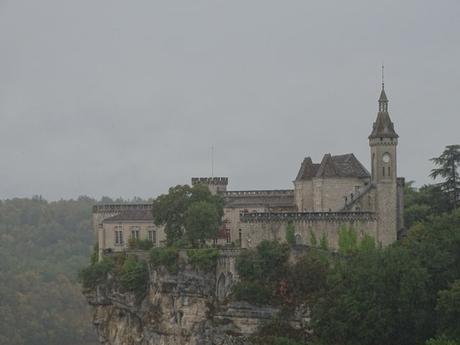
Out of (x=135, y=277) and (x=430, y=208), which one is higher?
(x=430, y=208)

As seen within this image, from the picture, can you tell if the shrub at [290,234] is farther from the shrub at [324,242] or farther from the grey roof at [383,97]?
the grey roof at [383,97]

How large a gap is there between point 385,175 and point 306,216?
6785 mm

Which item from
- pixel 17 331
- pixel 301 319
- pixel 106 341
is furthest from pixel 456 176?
pixel 17 331

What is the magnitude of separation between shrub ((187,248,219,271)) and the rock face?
2.00ft

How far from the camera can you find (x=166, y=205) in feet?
291

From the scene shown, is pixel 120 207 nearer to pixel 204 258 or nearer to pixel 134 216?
pixel 134 216

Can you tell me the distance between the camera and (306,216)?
80188 millimetres

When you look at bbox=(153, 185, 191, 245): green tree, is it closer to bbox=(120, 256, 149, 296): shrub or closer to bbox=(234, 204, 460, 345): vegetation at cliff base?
bbox=(120, 256, 149, 296): shrub

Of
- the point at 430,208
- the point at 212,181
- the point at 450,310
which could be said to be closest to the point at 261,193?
the point at 212,181

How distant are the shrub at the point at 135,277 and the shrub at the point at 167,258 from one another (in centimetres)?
306

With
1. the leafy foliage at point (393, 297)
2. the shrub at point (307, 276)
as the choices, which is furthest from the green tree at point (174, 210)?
the leafy foliage at point (393, 297)

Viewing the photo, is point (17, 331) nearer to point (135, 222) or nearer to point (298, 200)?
point (135, 222)

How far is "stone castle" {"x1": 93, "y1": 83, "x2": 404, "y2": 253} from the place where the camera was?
263ft

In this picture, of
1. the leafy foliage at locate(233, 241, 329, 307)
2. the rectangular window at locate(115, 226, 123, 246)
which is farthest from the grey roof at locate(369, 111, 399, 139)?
the rectangular window at locate(115, 226, 123, 246)
